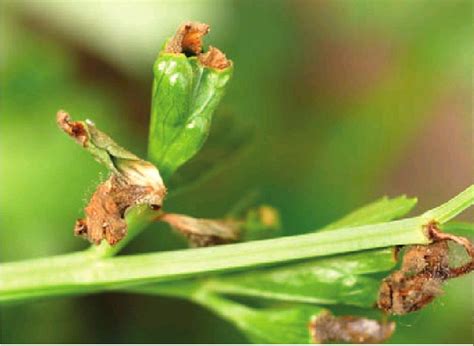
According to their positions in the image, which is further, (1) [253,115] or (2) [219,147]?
(1) [253,115]

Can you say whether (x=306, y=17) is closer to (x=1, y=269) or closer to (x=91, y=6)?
(x=91, y=6)

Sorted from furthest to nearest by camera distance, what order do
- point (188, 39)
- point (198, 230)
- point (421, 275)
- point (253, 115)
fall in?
1. point (253, 115)
2. point (198, 230)
3. point (188, 39)
4. point (421, 275)

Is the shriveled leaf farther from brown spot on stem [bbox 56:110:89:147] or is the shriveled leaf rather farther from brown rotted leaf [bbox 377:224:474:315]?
brown spot on stem [bbox 56:110:89:147]

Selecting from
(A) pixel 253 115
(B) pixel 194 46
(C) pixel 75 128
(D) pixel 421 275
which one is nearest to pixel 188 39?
(B) pixel 194 46

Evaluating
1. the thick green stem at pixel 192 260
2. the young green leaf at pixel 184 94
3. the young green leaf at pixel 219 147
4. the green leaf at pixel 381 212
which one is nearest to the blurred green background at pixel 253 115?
the young green leaf at pixel 219 147

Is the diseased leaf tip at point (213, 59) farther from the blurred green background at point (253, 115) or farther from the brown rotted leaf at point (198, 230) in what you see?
the blurred green background at point (253, 115)

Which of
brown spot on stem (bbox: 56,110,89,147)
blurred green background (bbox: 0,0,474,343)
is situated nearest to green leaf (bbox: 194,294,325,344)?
brown spot on stem (bbox: 56,110,89,147)

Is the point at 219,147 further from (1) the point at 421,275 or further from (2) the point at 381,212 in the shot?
(1) the point at 421,275
